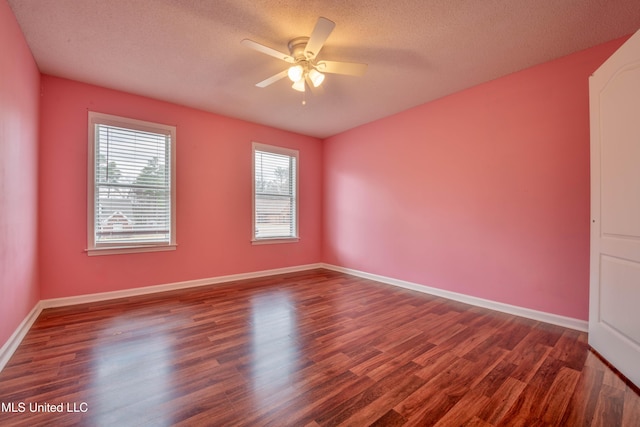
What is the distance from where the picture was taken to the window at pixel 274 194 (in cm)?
484

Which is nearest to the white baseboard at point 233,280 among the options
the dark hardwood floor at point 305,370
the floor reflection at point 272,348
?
the dark hardwood floor at point 305,370

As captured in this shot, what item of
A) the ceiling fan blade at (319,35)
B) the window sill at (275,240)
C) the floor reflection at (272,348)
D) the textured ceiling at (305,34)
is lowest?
the floor reflection at (272,348)

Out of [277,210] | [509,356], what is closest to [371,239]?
[277,210]

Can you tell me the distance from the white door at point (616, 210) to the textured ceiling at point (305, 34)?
60cm

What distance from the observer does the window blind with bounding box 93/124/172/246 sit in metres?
3.46

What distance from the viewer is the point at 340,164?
5328mm

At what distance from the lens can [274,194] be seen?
16.6 ft

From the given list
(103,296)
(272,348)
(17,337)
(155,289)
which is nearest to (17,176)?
(17,337)

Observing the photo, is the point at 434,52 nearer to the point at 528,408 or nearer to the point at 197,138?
the point at 528,408

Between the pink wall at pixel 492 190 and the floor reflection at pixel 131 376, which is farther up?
the pink wall at pixel 492 190

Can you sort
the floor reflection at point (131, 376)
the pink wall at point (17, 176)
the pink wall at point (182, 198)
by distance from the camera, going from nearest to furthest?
the floor reflection at point (131, 376)
the pink wall at point (17, 176)
the pink wall at point (182, 198)

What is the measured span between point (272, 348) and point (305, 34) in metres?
2.71

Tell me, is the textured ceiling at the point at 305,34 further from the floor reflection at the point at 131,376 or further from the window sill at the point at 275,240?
the floor reflection at the point at 131,376

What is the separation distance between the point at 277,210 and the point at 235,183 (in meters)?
0.95
